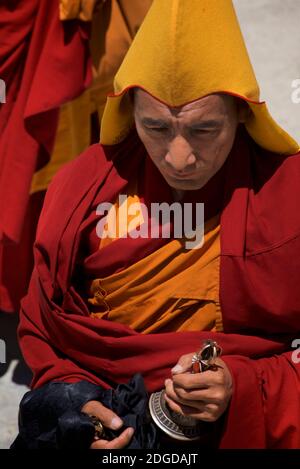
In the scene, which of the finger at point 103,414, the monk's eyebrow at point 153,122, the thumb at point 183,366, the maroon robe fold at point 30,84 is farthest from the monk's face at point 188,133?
the maroon robe fold at point 30,84

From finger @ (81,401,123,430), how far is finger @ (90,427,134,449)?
0.02m

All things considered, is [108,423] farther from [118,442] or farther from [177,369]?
[177,369]

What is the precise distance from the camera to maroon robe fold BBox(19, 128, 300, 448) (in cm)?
148

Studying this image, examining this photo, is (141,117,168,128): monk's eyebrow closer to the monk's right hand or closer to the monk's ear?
the monk's ear

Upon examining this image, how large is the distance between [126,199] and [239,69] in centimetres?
32

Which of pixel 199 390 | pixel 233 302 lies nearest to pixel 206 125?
pixel 233 302

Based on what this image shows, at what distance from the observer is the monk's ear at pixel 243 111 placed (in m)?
1.43

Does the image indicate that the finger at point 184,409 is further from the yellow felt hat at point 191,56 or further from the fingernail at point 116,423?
the yellow felt hat at point 191,56

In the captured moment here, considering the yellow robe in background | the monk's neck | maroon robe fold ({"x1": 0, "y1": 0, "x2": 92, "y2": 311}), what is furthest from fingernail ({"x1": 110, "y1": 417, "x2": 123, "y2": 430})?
the yellow robe in background

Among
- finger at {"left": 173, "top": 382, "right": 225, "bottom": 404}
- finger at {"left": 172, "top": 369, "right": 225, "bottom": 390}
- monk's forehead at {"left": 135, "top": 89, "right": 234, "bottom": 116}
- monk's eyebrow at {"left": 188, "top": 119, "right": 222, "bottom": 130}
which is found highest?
monk's forehead at {"left": 135, "top": 89, "right": 234, "bottom": 116}

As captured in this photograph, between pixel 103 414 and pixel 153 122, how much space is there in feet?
1.57
